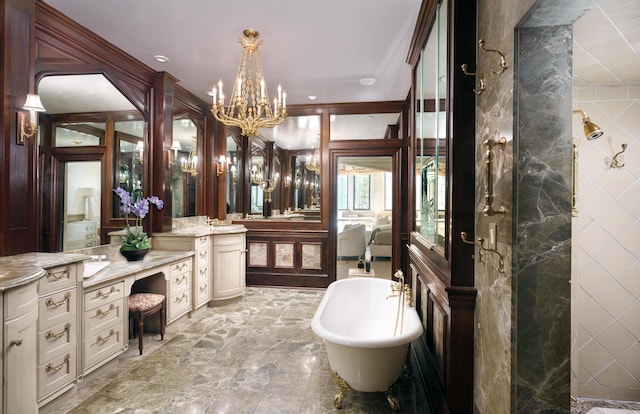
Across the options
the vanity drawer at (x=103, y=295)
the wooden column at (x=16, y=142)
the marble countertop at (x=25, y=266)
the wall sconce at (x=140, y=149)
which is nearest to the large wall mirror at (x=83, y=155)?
the wall sconce at (x=140, y=149)

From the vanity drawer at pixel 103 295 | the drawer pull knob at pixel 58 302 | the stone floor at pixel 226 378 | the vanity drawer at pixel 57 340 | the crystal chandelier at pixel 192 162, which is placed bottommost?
the stone floor at pixel 226 378

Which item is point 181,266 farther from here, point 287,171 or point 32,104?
point 287,171

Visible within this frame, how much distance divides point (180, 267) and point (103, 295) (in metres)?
1.01

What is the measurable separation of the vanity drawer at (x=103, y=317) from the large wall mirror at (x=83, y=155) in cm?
72

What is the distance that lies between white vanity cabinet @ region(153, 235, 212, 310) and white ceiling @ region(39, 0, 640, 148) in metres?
1.64

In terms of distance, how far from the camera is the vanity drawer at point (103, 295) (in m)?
2.25

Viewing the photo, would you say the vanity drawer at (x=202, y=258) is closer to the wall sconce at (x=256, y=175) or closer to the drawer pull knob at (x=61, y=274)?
the drawer pull knob at (x=61, y=274)

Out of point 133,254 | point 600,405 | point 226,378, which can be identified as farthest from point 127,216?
point 600,405

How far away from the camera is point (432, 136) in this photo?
7.74 feet

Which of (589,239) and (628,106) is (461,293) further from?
(628,106)

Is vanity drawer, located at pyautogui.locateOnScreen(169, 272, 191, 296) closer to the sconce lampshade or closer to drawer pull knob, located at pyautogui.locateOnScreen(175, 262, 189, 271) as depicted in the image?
drawer pull knob, located at pyautogui.locateOnScreen(175, 262, 189, 271)

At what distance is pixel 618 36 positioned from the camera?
60.5 inches

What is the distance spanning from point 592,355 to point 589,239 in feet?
2.57

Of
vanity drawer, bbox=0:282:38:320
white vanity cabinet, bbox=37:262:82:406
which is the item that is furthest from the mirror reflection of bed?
vanity drawer, bbox=0:282:38:320
